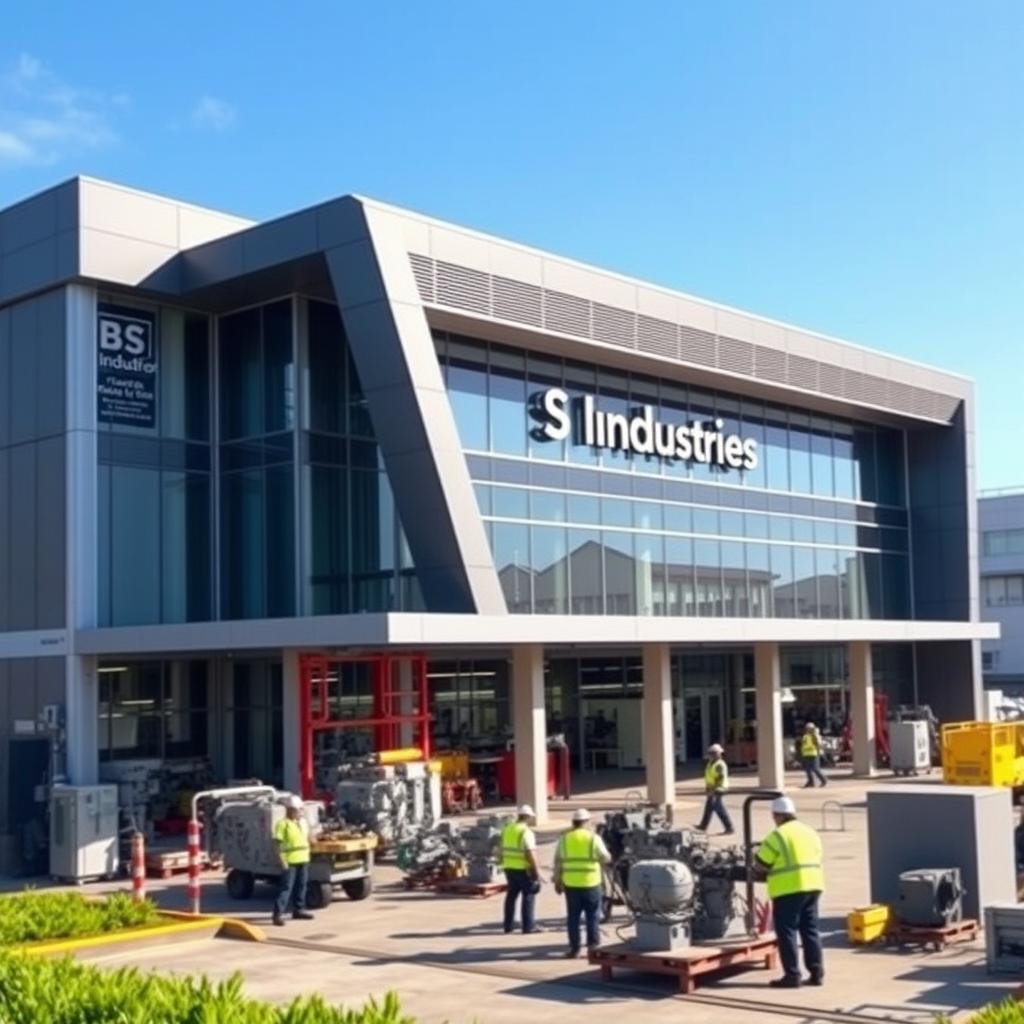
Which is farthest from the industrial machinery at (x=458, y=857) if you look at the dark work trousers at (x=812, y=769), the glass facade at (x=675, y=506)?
the dark work trousers at (x=812, y=769)

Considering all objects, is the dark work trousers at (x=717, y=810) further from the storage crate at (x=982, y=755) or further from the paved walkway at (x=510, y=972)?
the paved walkway at (x=510, y=972)

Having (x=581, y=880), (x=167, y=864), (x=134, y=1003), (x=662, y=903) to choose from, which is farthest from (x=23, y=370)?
(x=134, y=1003)

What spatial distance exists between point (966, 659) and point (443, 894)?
2739 cm

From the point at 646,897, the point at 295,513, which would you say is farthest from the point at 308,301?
Result: the point at 646,897

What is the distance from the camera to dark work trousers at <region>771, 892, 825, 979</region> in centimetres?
1433

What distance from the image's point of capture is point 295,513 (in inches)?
1129

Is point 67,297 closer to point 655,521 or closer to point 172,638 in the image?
point 172,638

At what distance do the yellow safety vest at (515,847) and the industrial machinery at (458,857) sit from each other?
3.76m

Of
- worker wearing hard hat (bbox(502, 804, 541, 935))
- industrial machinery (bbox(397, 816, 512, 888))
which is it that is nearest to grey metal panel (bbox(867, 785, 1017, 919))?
worker wearing hard hat (bbox(502, 804, 541, 935))

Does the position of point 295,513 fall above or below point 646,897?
above

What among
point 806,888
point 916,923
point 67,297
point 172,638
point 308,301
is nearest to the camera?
point 806,888

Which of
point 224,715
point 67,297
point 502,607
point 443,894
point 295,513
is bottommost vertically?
point 443,894

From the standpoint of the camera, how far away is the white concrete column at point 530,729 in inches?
1104

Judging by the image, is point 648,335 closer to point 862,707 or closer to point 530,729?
point 530,729
